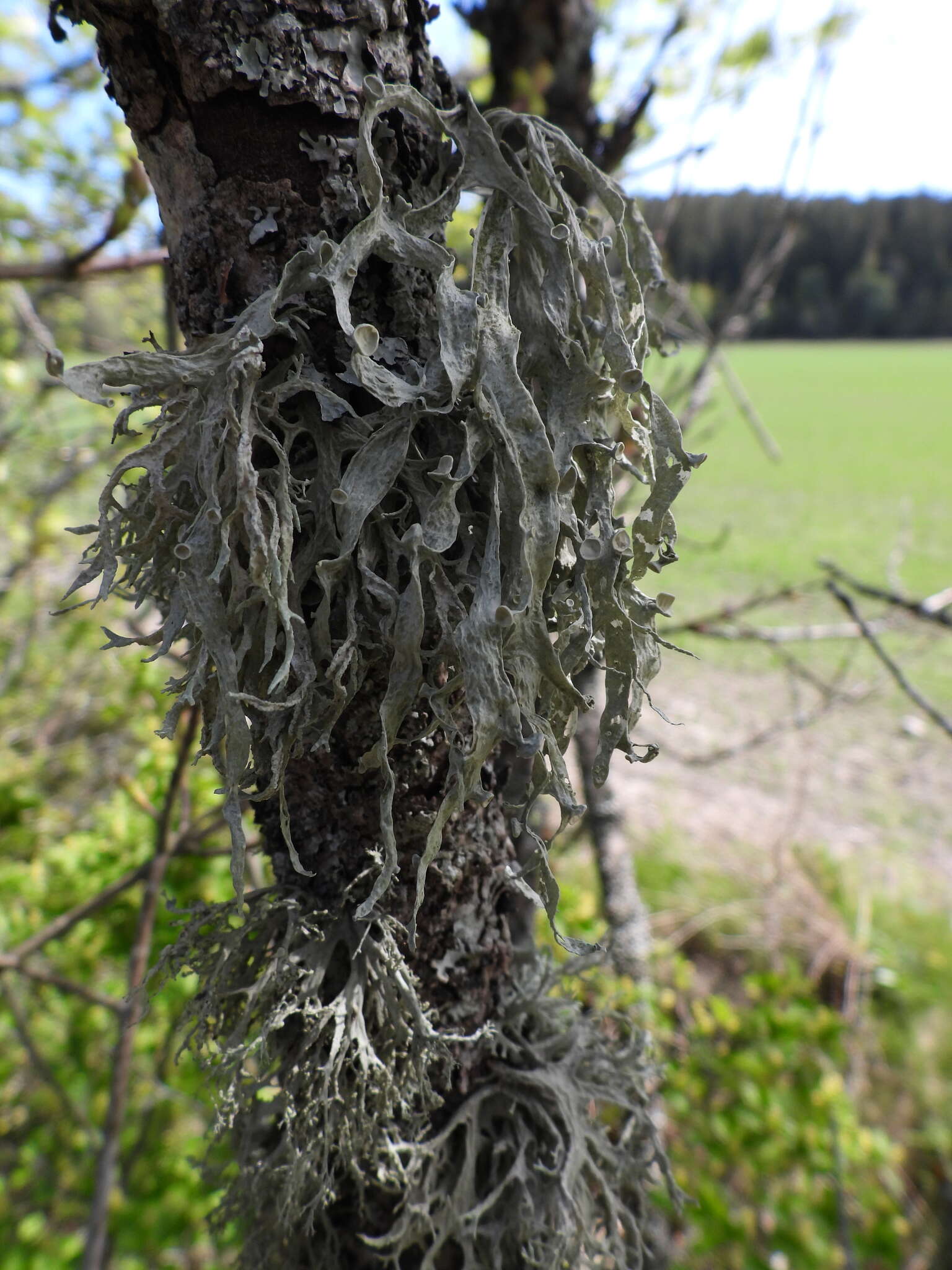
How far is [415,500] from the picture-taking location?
0.50 meters

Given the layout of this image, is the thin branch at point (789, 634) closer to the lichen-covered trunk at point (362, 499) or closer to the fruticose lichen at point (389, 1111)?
the fruticose lichen at point (389, 1111)

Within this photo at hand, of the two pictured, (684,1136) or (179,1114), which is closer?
(684,1136)

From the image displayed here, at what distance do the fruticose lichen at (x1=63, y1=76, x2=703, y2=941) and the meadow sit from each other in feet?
0.71

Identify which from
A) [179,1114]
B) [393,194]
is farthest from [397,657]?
[179,1114]

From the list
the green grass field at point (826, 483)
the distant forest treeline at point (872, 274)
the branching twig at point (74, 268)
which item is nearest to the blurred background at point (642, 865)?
the branching twig at point (74, 268)

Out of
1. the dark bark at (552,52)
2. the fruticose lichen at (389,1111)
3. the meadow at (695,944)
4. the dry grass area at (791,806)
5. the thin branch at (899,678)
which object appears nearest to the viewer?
the fruticose lichen at (389,1111)

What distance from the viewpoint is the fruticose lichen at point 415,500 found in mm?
457

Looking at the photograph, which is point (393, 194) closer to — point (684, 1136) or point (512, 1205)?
point (512, 1205)

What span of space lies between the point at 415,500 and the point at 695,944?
8.74ft

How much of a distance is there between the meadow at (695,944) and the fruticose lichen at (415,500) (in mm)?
215

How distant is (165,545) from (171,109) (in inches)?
10.8

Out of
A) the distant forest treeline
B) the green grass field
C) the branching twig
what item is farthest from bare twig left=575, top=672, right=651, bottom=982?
the distant forest treeline

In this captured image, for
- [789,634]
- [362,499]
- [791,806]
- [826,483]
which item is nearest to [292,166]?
[362,499]

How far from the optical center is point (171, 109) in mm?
488
